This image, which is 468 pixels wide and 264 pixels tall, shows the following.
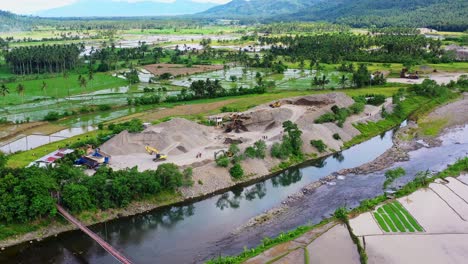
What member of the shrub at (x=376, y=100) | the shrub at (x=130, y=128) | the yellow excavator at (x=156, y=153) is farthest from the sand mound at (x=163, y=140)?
the shrub at (x=376, y=100)

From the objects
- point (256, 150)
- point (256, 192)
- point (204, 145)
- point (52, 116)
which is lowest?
point (256, 192)

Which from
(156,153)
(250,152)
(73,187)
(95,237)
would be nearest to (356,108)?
(250,152)

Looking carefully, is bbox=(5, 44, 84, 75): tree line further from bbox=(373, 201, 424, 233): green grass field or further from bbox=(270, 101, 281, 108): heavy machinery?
bbox=(373, 201, 424, 233): green grass field

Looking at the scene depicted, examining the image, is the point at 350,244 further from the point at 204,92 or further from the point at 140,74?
the point at 140,74

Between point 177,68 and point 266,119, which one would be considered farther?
point 177,68

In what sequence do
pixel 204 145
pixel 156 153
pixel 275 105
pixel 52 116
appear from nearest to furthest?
pixel 156 153 < pixel 204 145 < pixel 52 116 < pixel 275 105

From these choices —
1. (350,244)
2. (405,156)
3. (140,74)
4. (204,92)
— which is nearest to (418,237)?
(350,244)

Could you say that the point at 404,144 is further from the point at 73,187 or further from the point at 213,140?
the point at 73,187
